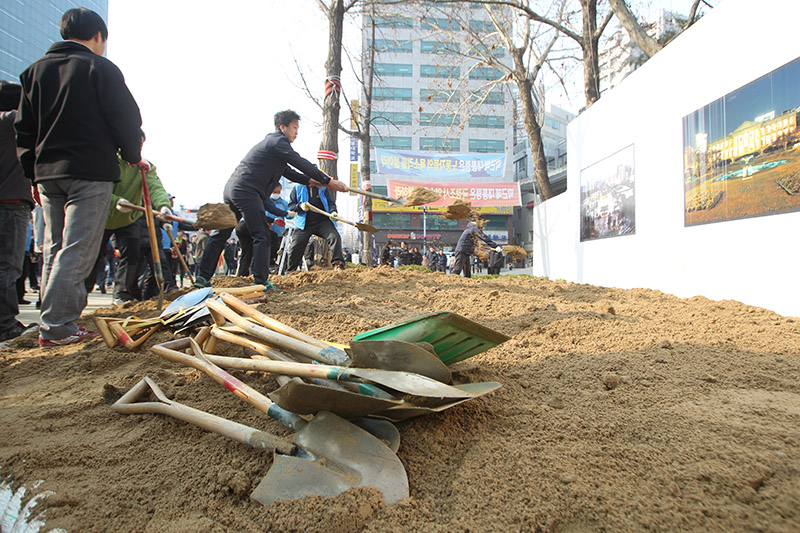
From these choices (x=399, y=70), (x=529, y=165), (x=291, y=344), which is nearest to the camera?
(x=291, y=344)

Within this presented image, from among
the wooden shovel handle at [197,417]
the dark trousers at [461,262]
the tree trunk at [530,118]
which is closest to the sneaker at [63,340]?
A: the wooden shovel handle at [197,417]

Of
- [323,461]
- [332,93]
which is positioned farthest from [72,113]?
[332,93]

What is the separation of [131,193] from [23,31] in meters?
22.4

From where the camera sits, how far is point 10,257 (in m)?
3.13

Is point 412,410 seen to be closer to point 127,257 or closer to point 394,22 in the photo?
point 127,257

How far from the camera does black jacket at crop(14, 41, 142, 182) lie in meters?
2.68

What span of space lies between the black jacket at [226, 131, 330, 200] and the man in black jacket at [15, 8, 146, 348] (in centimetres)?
144

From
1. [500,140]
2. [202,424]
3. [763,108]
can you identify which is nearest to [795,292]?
[763,108]

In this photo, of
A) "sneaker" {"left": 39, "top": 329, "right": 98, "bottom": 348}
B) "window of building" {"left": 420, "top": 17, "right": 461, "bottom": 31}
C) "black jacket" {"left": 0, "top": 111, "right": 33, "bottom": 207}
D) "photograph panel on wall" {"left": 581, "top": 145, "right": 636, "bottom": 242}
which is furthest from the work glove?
"window of building" {"left": 420, "top": 17, "right": 461, "bottom": 31}

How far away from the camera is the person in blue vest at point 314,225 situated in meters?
5.58

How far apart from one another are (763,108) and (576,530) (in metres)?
3.95

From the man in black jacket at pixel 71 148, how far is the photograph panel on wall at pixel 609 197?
17.9 feet

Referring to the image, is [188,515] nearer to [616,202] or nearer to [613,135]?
[616,202]

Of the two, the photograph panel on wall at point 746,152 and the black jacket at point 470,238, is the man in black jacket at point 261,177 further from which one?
the black jacket at point 470,238
